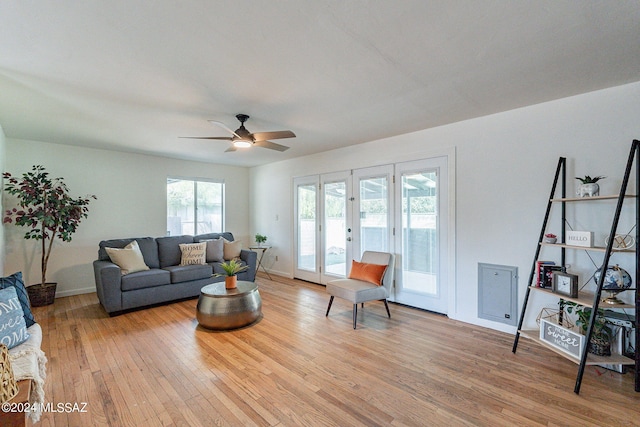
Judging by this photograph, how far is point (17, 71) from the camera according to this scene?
223 centimetres

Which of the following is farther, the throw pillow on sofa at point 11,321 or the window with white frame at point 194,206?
Answer: the window with white frame at point 194,206

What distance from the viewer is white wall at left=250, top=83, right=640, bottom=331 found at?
2.57 m

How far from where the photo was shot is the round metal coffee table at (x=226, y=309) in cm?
316

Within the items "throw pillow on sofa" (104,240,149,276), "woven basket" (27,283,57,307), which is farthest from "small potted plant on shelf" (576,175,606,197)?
"woven basket" (27,283,57,307)

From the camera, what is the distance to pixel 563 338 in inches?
95.6

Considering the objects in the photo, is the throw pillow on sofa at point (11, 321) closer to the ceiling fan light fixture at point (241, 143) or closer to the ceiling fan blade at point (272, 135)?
the ceiling fan light fixture at point (241, 143)

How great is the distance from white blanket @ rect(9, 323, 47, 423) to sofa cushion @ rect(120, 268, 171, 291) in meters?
1.77

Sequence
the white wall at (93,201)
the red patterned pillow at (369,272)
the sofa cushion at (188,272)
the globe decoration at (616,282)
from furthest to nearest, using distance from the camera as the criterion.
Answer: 1. the white wall at (93,201)
2. the sofa cushion at (188,272)
3. the red patterned pillow at (369,272)
4. the globe decoration at (616,282)

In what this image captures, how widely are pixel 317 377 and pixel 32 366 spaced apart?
180 cm

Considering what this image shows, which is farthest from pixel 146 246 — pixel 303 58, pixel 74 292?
pixel 303 58

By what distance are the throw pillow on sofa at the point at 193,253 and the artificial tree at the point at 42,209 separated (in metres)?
1.55

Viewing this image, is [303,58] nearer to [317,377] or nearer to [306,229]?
[317,377]

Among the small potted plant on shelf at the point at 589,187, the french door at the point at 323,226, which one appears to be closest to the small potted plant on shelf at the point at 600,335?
the small potted plant on shelf at the point at 589,187

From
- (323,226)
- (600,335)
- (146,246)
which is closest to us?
(600,335)
